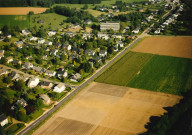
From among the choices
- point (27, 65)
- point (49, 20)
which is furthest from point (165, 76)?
point (49, 20)

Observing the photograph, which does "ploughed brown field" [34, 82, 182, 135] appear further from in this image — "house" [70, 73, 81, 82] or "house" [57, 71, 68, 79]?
"house" [57, 71, 68, 79]

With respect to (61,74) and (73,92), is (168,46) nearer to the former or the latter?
(61,74)

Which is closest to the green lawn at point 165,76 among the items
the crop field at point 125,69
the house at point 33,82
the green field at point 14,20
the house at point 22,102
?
the crop field at point 125,69

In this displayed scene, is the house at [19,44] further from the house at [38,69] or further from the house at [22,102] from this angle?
the house at [22,102]

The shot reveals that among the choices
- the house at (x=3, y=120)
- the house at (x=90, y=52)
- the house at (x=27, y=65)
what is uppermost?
the house at (x=90, y=52)

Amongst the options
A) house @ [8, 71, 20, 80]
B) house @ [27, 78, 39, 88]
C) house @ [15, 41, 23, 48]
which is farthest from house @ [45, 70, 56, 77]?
house @ [15, 41, 23, 48]

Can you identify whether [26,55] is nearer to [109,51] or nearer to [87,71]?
[87,71]
